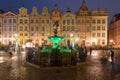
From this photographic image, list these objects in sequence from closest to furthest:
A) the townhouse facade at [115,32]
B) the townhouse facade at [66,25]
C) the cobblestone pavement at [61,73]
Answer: the cobblestone pavement at [61,73] < the townhouse facade at [66,25] < the townhouse facade at [115,32]

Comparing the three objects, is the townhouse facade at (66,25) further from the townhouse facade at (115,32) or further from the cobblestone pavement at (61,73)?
the cobblestone pavement at (61,73)

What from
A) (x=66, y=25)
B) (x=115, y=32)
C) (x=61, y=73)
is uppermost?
(x=66, y=25)

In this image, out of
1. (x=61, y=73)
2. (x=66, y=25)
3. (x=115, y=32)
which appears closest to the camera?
(x=61, y=73)

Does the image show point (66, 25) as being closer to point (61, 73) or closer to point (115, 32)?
point (115, 32)

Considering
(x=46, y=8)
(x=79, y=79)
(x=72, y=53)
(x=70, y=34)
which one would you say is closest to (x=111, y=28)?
(x=70, y=34)

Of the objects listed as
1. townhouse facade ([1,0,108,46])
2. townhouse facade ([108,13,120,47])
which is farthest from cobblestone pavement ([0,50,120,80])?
townhouse facade ([108,13,120,47])

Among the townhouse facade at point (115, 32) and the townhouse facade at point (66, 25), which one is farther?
the townhouse facade at point (115, 32)

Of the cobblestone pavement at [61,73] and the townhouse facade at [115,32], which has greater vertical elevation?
the townhouse facade at [115,32]

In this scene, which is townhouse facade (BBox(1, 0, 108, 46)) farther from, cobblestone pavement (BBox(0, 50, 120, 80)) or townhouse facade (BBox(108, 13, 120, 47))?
cobblestone pavement (BBox(0, 50, 120, 80))

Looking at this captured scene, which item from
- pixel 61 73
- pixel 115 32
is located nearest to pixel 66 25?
pixel 115 32

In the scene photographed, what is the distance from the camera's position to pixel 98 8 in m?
93.1

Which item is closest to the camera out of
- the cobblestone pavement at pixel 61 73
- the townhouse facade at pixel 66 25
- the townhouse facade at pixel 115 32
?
the cobblestone pavement at pixel 61 73

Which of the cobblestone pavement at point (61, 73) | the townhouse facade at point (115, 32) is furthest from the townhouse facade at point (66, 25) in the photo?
the cobblestone pavement at point (61, 73)

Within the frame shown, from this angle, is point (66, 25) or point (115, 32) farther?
point (115, 32)
